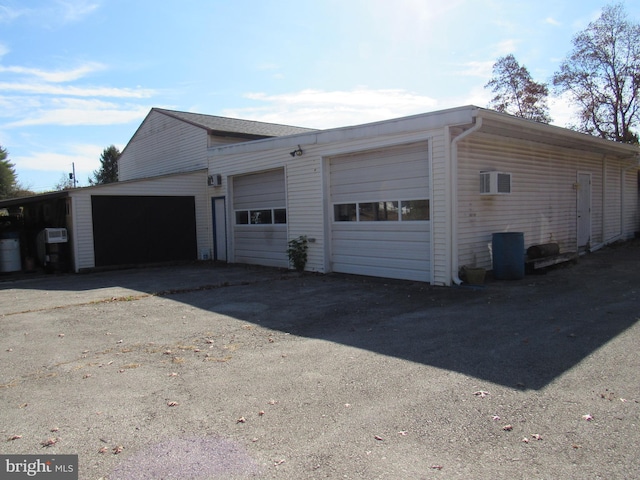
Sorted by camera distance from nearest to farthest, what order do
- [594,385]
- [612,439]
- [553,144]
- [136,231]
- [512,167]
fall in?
[612,439] → [594,385] → [512,167] → [553,144] → [136,231]

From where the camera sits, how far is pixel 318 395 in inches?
160

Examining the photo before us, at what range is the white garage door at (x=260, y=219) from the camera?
509 inches

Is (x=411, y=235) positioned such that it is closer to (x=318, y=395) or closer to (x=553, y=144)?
(x=553, y=144)

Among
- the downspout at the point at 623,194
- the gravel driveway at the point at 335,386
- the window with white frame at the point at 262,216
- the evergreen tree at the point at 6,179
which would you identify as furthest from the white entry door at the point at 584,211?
the evergreen tree at the point at 6,179

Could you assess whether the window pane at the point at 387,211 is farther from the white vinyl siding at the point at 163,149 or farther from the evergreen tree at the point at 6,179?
the evergreen tree at the point at 6,179

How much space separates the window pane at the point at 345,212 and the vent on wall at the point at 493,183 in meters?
2.88

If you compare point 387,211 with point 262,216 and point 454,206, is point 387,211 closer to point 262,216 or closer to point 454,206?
point 454,206

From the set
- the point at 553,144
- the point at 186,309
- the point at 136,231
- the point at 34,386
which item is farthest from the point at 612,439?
the point at 136,231

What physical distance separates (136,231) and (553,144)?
12079mm

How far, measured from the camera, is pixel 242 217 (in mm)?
14469

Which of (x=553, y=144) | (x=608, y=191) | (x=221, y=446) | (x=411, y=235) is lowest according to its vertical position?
(x=221, y=446)

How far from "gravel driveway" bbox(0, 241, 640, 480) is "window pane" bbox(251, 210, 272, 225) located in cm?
535

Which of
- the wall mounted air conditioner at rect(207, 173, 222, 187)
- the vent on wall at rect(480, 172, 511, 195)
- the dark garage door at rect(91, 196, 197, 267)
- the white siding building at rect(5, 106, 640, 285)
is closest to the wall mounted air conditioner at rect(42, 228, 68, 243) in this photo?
the white siding building at rect(5, 106, 640, 285)

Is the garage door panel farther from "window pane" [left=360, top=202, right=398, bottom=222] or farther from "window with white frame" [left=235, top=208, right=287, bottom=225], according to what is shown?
"window with white frame" [left=235, top=208, right=287, bottom=225]
